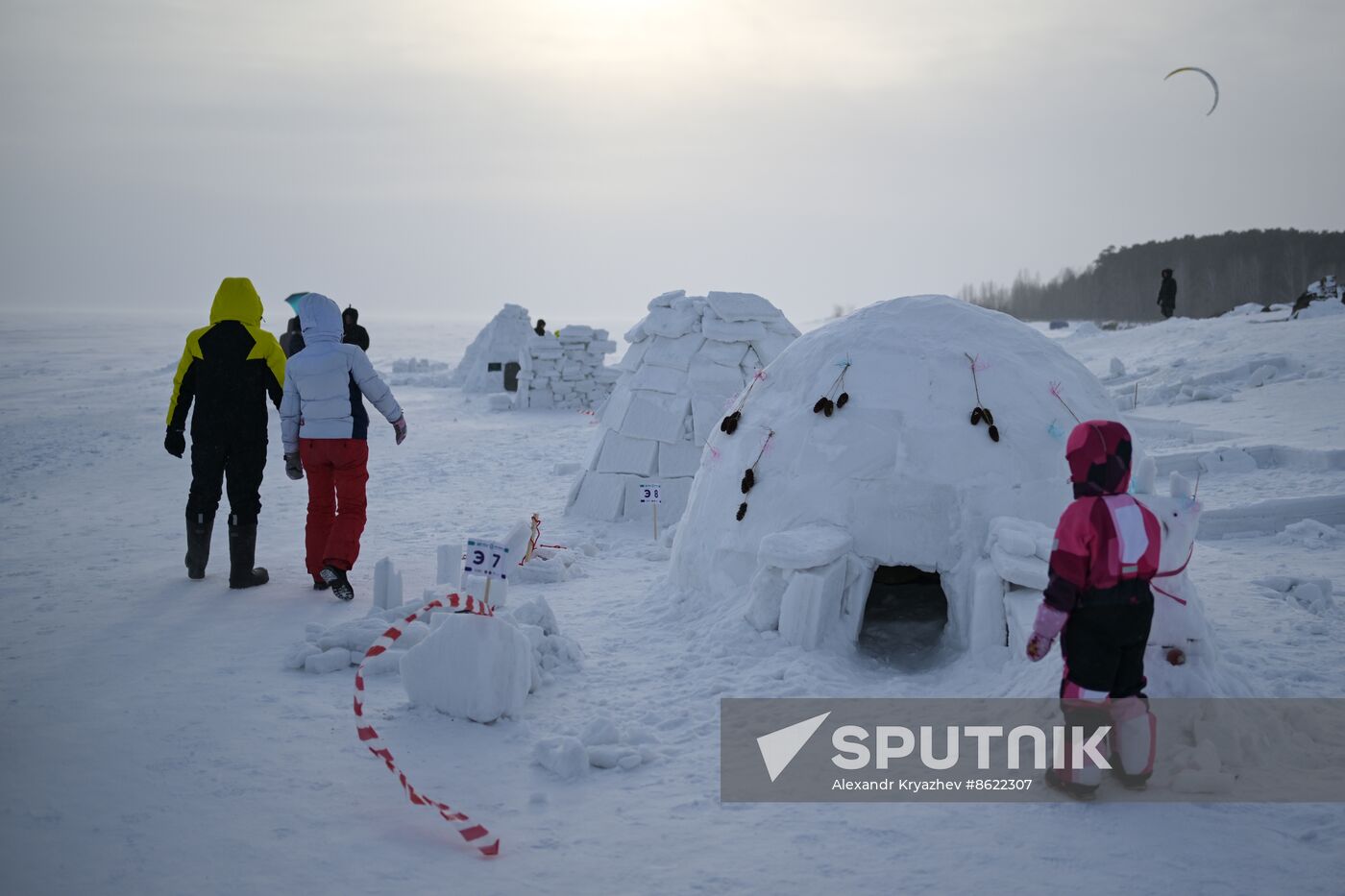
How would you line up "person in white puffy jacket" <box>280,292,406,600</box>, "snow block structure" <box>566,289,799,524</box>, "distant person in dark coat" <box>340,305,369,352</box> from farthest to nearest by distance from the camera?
"snow block structure" <box>566,289,799,524</box>
"distant person in dark coat" <box>340,305,369,352</box>
"person in white puffy jacket" <box>280,292,406,600</box>

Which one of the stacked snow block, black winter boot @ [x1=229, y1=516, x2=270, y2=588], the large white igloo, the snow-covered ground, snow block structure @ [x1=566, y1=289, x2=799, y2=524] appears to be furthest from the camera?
the stacked snow block

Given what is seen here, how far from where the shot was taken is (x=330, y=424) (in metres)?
5.46

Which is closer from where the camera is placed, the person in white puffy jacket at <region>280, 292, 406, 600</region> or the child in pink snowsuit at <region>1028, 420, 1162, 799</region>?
the child in pink snowsuit at <region>1028, 420, 1162, 799</region>

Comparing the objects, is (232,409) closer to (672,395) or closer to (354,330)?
(354,330)

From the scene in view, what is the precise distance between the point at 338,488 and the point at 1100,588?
13.8 ft

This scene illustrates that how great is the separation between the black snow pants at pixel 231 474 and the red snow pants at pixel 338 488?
15.0 inches

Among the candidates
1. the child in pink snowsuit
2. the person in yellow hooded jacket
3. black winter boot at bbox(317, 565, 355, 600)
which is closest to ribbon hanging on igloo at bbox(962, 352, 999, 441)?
the child in pink snowsuit

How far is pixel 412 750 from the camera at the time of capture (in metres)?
3.63

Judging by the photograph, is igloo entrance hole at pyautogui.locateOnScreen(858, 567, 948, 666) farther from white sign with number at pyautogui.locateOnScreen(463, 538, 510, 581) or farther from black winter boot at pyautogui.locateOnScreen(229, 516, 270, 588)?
black winter boot at pyautogui.locateOnScreen(229, 516, 270, 588)

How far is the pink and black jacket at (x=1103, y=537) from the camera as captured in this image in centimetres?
305

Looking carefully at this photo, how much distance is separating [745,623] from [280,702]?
7.38 feet

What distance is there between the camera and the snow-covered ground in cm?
279

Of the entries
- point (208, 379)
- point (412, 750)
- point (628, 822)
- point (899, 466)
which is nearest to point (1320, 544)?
point (899, 466)

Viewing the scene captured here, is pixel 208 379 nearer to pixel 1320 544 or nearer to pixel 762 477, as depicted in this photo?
pixel 762 477
